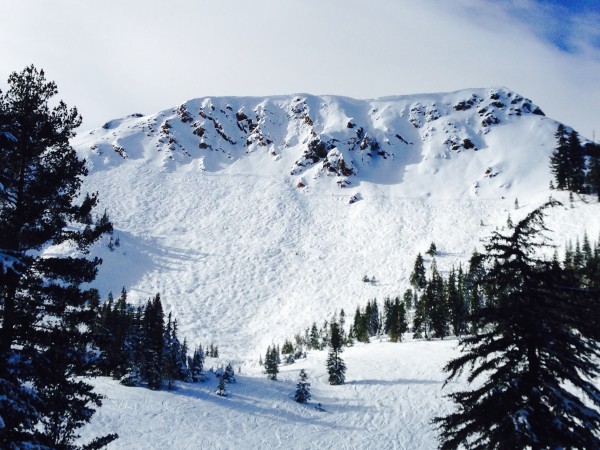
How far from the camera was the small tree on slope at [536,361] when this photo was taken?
841 centimetres

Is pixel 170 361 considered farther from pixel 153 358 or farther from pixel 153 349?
pixel 153 349

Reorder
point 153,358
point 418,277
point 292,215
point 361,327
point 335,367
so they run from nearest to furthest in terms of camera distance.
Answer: point 153,358 → point 335,367 → point 361,327 → point 418,277 → point 292,215

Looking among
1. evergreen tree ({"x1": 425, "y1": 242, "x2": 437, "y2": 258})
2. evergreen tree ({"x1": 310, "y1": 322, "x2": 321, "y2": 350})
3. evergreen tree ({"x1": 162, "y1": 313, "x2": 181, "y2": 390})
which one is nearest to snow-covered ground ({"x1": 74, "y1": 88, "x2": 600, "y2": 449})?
evergreen tree ({"x1": 425, "y1": 242, "x2": 437, "y2": 258})

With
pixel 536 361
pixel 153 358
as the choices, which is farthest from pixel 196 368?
pixel 536 361

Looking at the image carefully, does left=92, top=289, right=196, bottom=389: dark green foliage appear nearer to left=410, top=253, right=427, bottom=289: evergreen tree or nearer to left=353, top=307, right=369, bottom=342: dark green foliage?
left=353, top=307, right=369, bottom=342: dark green foliage

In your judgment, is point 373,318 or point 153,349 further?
point 373,318

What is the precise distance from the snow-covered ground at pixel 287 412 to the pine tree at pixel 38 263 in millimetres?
20071

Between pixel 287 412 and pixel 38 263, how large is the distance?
30630 millimetres

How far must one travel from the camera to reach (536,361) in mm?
9055

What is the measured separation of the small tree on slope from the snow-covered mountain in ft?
228

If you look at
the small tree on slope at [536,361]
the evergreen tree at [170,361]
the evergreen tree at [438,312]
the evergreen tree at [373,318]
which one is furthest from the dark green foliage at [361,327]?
the small tree on slope at [536,361]

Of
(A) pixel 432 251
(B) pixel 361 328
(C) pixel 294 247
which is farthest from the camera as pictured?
(C) pixel 294 247

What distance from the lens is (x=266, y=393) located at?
4219 cm

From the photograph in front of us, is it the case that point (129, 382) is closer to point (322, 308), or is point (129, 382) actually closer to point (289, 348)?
point (289, 348)
